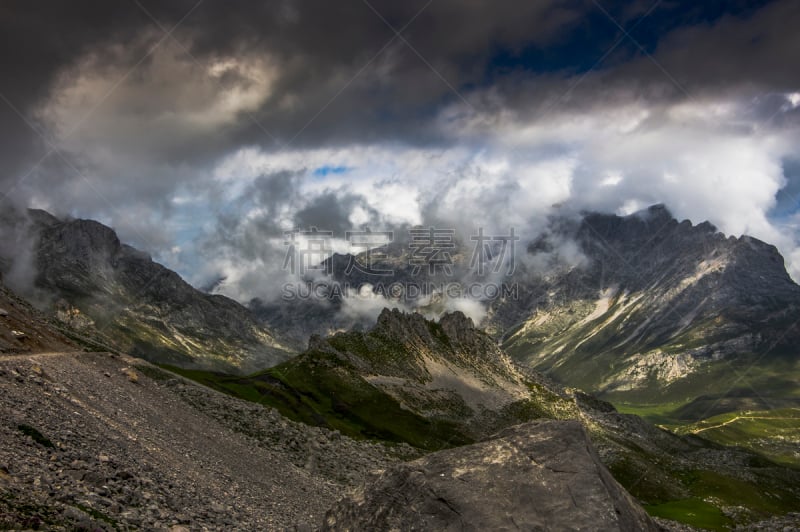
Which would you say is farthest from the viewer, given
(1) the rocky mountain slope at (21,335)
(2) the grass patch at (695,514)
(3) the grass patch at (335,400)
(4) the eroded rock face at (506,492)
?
(3) the grass patch at (335,400)

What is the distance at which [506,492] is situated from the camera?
20156 mm

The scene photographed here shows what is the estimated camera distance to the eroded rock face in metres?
19.0

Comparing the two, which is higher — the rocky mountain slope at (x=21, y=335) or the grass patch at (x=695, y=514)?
the grass patch at (x=695, y=514)

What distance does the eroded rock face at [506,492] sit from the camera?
19.0 metres

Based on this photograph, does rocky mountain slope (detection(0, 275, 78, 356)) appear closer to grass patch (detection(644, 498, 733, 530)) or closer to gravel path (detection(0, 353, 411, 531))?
Answer: gravel path (detection(0, 353, 411, 531))

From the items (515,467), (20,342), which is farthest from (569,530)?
(20,342)

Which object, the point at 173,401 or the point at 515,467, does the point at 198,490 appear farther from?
the point at 173,401

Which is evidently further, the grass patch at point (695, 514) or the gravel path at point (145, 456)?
the grass patch at point (695, 514)

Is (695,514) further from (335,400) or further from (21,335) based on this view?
(21,335)

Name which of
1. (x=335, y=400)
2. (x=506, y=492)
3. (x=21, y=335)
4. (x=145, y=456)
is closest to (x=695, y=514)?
(x=335, y=400)

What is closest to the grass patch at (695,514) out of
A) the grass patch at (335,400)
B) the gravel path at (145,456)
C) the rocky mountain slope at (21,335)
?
the grass patch at (335,400)

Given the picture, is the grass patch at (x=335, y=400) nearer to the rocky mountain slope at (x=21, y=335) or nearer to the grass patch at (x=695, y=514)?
the rocky mountain slope at (x=21, y=335)

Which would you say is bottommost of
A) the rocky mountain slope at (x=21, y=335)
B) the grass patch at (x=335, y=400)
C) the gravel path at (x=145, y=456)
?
the gravel path at (x=145, y=456)

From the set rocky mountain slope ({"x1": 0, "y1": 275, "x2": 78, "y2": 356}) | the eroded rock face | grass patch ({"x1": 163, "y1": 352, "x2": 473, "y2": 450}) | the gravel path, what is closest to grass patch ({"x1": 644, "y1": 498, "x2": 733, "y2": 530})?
grass patch ({"x1": 163, "y1": 352, "x2": 473, "y2": 450})
